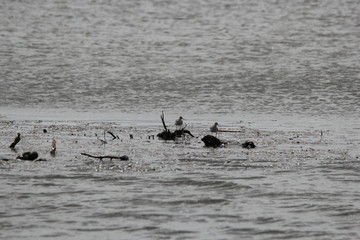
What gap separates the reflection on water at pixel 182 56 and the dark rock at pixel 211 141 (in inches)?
188

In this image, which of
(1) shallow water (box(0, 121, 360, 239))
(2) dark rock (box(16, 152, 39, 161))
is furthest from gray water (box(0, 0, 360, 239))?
(2) dark rock (box(16, 152, 39, 161))

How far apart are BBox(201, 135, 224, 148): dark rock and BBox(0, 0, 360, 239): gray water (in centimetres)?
22

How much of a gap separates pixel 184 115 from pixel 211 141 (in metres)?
4.42

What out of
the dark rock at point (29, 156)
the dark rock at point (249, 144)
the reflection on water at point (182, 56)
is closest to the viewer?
the dark rock at point (29, 156)

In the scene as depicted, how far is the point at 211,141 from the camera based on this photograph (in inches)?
593

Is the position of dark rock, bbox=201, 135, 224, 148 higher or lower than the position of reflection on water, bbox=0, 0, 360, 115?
lower

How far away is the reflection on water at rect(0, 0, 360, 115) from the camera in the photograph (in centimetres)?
2142

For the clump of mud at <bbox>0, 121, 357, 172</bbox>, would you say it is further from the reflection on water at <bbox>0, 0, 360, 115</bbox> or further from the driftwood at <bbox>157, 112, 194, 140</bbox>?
the reflection on water at <bbox>0, 0, 360, 115</bbox>

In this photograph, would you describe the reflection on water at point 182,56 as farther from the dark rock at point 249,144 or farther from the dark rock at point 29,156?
the dark rock at point 29,156

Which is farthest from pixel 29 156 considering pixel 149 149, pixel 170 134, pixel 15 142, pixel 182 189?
pixel 170 134

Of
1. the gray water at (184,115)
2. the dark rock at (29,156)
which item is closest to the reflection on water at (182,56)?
the gray water at (184,115)

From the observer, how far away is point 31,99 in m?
21.5

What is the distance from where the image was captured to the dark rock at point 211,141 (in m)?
15.1

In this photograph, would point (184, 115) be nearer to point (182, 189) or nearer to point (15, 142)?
point (15, 142)
